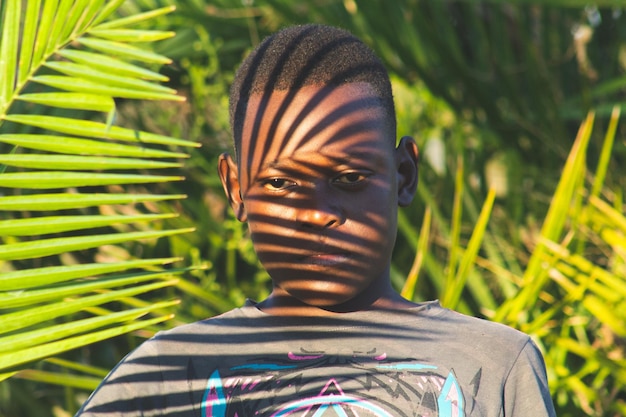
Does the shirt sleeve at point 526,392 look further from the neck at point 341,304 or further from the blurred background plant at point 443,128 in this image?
the blurred background plant at point 443,128

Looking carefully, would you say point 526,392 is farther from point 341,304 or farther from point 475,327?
point 341,304

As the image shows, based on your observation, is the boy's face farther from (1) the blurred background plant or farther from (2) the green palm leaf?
(1) the blurred background plant

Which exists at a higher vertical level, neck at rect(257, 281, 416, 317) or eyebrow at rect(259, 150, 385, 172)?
eyebrow at rect(259, 150, 385, 172)

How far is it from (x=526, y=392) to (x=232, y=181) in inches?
22.3

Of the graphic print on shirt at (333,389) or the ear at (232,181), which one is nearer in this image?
the graphic print on shirt at (333,389)

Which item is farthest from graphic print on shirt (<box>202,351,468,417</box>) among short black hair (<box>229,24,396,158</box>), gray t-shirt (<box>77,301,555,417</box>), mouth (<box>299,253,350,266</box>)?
short black hair (<box>229,24,396,158</box>)

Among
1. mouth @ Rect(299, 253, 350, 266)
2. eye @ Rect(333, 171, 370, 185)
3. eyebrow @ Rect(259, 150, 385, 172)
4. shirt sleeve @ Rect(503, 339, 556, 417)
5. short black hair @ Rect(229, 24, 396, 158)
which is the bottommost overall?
shirt sleeve @ Rect(503, 339, 556, 417)

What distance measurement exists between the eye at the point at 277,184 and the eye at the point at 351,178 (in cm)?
6

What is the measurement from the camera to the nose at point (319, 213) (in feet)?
4.09

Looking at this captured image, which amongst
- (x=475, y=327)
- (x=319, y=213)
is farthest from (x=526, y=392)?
(x=319, y=213)

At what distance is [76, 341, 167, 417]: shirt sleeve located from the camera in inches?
47.4

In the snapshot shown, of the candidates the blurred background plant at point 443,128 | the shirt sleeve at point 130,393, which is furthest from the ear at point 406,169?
the blurred background plant at point 443,128

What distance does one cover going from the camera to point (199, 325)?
1337mm

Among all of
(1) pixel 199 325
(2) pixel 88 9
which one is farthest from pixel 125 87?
(1) pixel 199 325
